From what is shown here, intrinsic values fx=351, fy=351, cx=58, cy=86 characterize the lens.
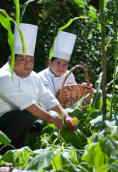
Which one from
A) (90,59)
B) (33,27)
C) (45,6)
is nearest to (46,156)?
(33,27)

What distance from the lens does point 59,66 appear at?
286 cm

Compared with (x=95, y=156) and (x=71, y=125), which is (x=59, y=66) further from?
(x=95, y=156)

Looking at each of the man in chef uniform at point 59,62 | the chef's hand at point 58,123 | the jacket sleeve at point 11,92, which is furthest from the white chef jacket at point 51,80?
the chef's hand at point 58,123

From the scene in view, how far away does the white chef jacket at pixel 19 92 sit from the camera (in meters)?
2.02

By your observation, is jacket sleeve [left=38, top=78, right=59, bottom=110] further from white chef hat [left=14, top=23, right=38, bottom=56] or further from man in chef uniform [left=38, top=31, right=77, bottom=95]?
man in chef uniform [left=38, top=31, right=77, bottom=95]

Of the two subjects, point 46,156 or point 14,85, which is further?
point 14,85

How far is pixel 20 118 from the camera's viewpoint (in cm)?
211

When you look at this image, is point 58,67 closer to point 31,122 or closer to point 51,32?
point 31,122

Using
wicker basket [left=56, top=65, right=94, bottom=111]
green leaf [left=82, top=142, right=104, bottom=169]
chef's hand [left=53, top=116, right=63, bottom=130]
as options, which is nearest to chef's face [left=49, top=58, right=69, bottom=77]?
wicker basket [left=56, top=65, right=94, bottom=111]

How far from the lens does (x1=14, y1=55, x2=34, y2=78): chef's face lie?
212 centimetres

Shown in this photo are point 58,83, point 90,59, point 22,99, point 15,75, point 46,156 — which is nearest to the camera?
point 46,156

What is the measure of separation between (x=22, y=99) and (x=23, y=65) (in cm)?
24

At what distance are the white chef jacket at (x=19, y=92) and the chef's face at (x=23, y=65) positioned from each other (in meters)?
0.03

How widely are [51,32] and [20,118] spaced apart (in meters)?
2.98
